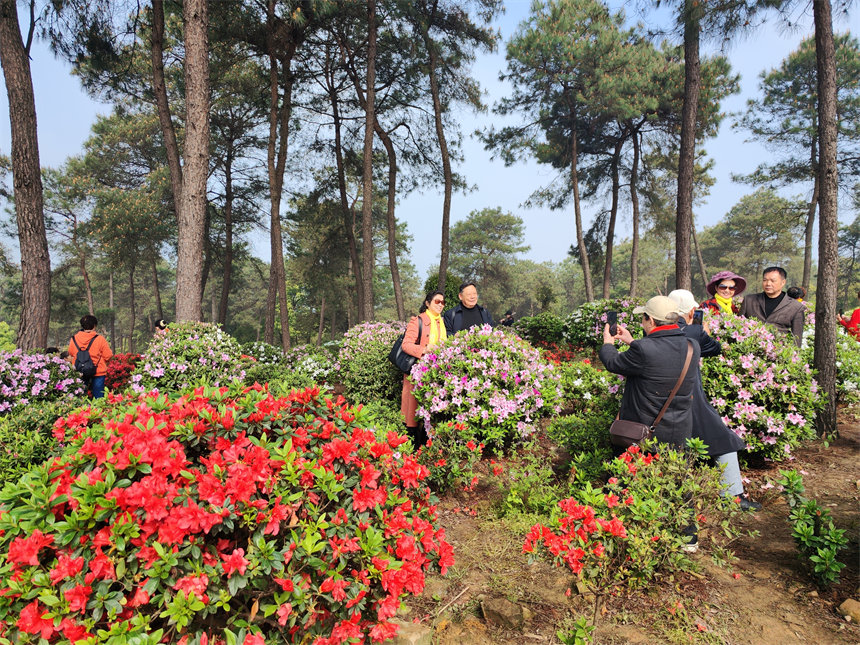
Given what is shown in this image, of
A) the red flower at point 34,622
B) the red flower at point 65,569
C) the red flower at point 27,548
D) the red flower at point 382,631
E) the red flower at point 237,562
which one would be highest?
the red flower at point 27,548

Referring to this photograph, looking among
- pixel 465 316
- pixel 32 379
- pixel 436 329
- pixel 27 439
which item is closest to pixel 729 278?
pixel 465 316

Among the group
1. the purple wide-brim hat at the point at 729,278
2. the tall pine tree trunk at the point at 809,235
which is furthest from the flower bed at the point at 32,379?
the tall pine tree trunk at the point at 809,235

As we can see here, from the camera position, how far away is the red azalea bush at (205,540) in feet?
4.83

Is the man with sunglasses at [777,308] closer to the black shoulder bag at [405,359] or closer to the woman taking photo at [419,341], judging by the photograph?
the woman taking photo at [419,341]

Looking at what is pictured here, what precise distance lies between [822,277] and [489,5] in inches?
506

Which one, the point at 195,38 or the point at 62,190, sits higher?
the point at 62,190

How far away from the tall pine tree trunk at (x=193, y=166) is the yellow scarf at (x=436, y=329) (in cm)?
399

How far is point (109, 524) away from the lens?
5.16 ft

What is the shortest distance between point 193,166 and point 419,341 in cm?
470

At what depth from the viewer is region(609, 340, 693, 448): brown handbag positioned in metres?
2.91

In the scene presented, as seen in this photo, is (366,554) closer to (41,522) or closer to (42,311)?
(41,522)

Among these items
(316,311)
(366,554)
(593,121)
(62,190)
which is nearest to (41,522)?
(366,554)

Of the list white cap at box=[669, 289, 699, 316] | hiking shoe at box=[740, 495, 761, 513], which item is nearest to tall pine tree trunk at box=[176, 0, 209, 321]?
white cap at box=[669, 289, 699, 316]

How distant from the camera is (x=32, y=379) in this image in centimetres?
600
